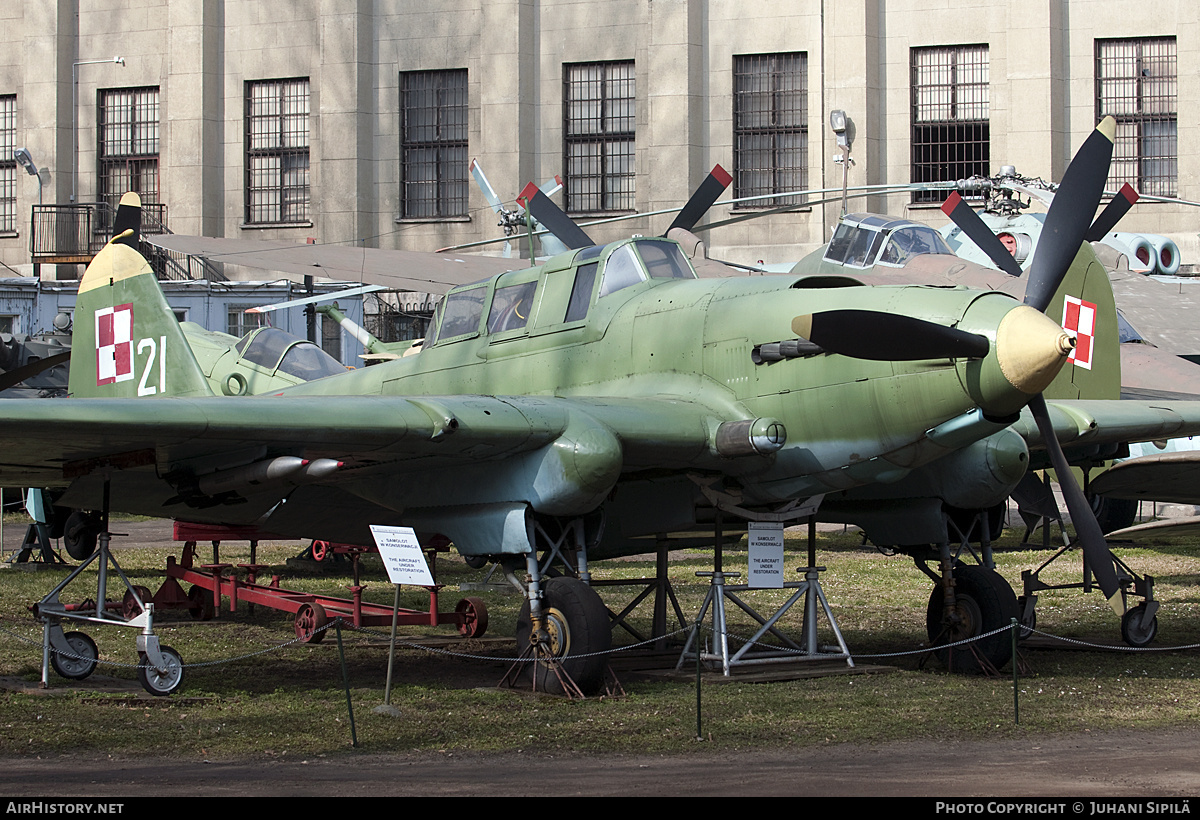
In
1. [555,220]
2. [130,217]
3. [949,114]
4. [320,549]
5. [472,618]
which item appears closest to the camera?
[472,618]

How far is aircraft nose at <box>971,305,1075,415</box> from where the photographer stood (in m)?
9.16

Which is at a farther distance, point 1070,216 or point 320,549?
point 320,549

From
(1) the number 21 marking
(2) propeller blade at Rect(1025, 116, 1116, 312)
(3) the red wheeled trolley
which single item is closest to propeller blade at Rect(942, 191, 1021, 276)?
(2) propeller blade at Rect(1025, 116, 1116, 312)

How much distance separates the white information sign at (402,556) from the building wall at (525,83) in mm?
30661

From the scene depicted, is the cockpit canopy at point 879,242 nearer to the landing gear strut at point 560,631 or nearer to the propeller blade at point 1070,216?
the propeller blade at point 1070,216

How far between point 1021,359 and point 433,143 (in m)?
35.4

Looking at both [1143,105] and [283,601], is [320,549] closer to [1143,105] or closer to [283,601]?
[283,601]

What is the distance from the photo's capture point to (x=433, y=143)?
141 feet

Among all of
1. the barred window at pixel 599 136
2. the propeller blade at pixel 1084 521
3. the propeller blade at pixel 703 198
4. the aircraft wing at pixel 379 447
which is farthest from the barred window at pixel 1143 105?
the aircraft wing at pixel 379 447

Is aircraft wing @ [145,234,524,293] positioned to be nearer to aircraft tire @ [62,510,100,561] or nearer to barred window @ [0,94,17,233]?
aircraft tire @ [62,510,100,561]

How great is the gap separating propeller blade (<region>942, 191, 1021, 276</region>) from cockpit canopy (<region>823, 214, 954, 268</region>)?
1.42 meters

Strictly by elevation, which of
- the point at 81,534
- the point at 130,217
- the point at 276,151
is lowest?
the point at 81,534

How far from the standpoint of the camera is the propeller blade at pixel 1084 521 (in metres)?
10.8

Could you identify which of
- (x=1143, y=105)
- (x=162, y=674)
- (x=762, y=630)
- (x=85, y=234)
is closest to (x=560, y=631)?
(x=762, y=630)
